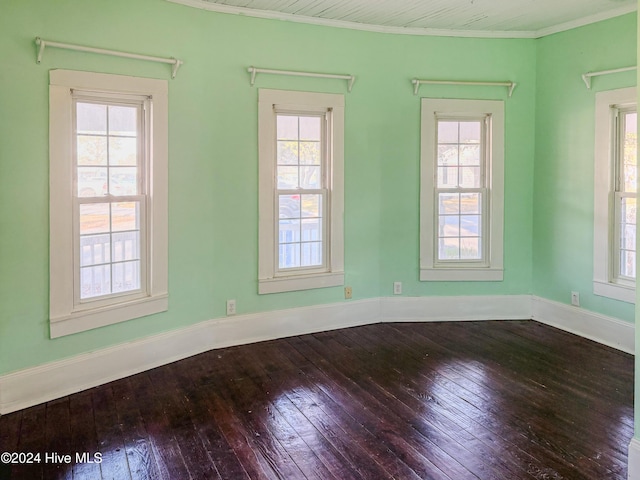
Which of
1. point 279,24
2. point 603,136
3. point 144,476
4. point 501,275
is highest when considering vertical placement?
point 279,24

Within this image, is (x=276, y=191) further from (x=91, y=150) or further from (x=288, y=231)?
(x=91, y=150)

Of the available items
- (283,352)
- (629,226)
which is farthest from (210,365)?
(629,226)

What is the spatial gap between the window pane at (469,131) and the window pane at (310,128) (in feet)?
4.73

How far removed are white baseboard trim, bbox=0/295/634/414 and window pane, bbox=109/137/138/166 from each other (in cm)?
132

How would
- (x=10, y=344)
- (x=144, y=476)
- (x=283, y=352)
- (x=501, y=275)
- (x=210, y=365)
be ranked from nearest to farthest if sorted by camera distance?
(x=144, y=476)
(x=10, y=344)
(x=210, y=365)
(x=283, y=352)
(x=501, y=275)

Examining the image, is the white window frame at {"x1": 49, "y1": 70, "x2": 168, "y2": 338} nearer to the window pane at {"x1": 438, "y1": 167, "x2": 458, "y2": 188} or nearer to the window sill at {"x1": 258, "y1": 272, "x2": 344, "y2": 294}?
the window sill at {"x1": 258, "y1": 272, "x2": 344, "y2": 294}

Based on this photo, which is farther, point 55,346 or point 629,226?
point 629,226

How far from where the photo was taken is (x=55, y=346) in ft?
11.3

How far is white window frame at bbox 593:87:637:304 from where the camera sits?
14.6 ft

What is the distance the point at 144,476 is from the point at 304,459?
0.77 m

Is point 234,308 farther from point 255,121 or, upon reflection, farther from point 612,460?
point 612,460

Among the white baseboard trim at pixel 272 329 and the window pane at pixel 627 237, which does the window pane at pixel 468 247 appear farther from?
the window pane at pixel 627 237

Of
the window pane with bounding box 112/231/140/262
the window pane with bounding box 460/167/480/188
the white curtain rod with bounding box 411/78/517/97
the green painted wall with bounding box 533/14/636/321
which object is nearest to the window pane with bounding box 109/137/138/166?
the window pane with bounding box 112/231/140/262

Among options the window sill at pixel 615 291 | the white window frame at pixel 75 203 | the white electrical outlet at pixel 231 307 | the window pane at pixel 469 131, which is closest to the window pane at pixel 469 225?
the window pane at pixel 469 131
